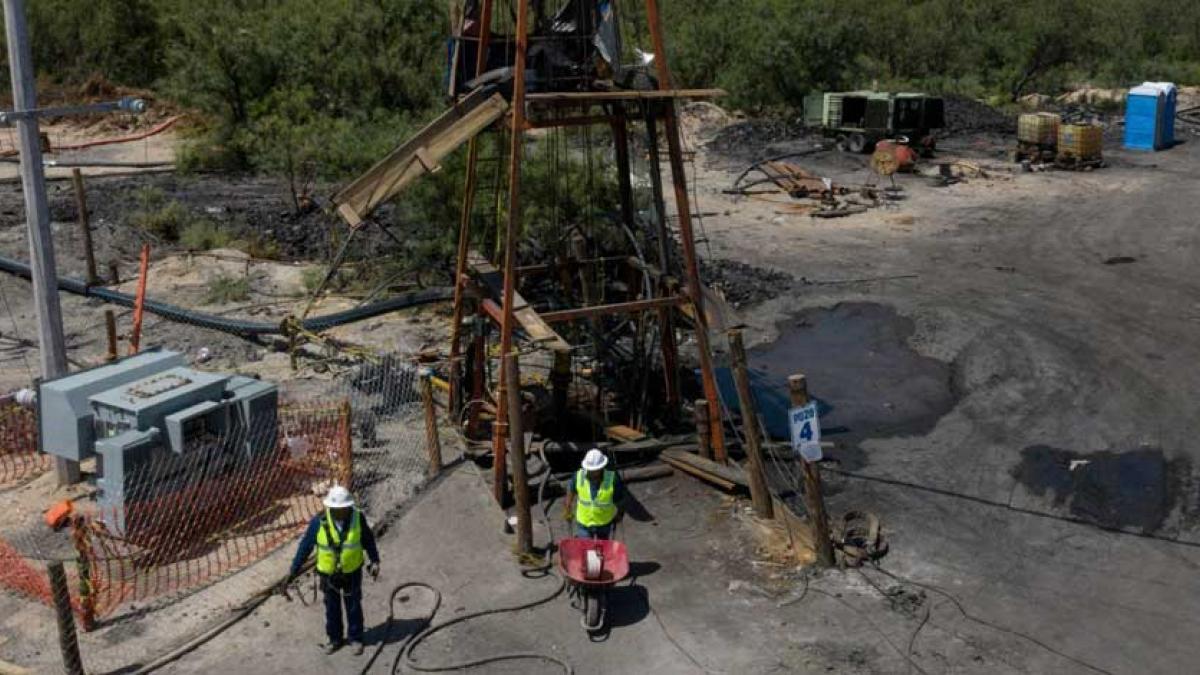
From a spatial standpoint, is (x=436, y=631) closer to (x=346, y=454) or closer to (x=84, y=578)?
(x=84, y=578)

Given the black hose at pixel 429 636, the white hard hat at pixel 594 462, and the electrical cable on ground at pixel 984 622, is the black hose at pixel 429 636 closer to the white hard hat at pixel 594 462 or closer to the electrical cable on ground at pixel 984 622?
the white hard hat at pixel 594 462

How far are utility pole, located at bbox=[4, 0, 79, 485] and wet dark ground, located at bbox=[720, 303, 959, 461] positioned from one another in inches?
369

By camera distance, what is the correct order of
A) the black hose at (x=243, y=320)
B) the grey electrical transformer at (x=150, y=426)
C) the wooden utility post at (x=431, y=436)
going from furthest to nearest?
the black hose at (x=243, y=320)
the wooden utility post at (x=431, y=436)
the grey electrical transformer at (x=150, y=426)

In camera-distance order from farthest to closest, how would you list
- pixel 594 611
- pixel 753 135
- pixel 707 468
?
pixel 753 135
pixel 707 468
pixel 594 611

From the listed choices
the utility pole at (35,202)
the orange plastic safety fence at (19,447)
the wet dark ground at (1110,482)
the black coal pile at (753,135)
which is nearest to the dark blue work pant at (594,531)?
the wet dark ground at (1110,482)

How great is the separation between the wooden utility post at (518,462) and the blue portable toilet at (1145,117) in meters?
36.9

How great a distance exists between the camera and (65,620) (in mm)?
10289

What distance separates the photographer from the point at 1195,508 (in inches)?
572

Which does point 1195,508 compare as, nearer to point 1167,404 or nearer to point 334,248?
point 1167,404

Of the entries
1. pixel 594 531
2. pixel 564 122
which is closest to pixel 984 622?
pixel 594 531

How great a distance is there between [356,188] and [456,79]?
2310mm

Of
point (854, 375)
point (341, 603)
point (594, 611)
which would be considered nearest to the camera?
point (341, 603)

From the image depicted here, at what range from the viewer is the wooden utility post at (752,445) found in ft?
45.5

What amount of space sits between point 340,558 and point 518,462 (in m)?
2.89
